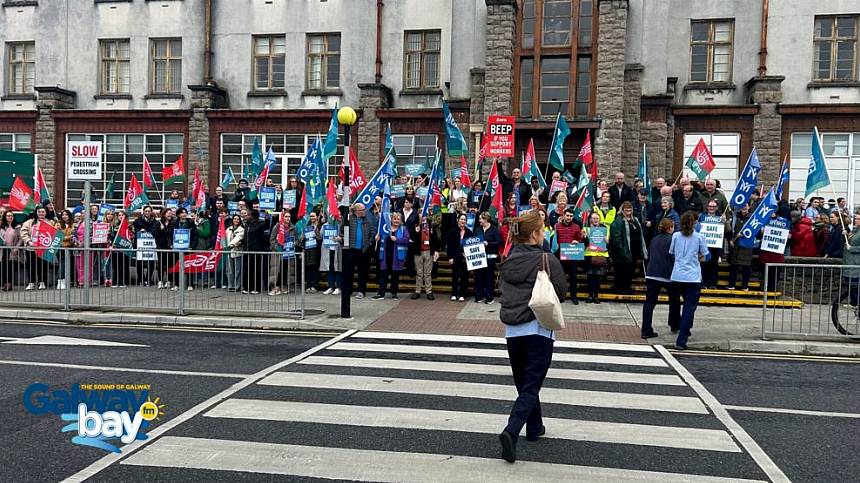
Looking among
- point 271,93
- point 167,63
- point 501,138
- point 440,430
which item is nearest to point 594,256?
point 501,138

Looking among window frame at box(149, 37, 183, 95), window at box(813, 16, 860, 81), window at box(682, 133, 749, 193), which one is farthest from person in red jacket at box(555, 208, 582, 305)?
window frame at box(149, 37, 183, 95)

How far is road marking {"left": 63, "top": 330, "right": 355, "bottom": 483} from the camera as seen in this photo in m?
5.02

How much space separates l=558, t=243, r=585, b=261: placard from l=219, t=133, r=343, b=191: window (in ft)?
43.8

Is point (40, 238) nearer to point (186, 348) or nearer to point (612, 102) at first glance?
point (186, 348)

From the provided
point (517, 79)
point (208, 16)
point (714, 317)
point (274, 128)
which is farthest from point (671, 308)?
point (208, 16)

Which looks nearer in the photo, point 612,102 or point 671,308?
point 671,308

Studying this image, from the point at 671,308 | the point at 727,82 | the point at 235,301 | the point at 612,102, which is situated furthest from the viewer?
the point at 727,82

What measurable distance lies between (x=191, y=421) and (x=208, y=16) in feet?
78.8

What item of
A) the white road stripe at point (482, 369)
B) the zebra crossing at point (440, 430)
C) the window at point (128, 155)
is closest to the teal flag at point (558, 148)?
the zebra crossing at point (440, 430)

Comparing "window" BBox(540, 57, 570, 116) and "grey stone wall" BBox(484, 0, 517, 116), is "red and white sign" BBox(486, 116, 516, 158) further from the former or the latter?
"window" BBox(540, 57, 570, 116)

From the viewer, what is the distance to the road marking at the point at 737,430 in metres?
5.18

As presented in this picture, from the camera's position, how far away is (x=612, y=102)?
21.4m

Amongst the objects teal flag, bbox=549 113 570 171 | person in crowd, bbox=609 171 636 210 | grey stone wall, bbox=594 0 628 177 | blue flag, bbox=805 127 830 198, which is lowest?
person in crowd, bbox=609 171 636 210

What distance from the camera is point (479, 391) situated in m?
7.44
